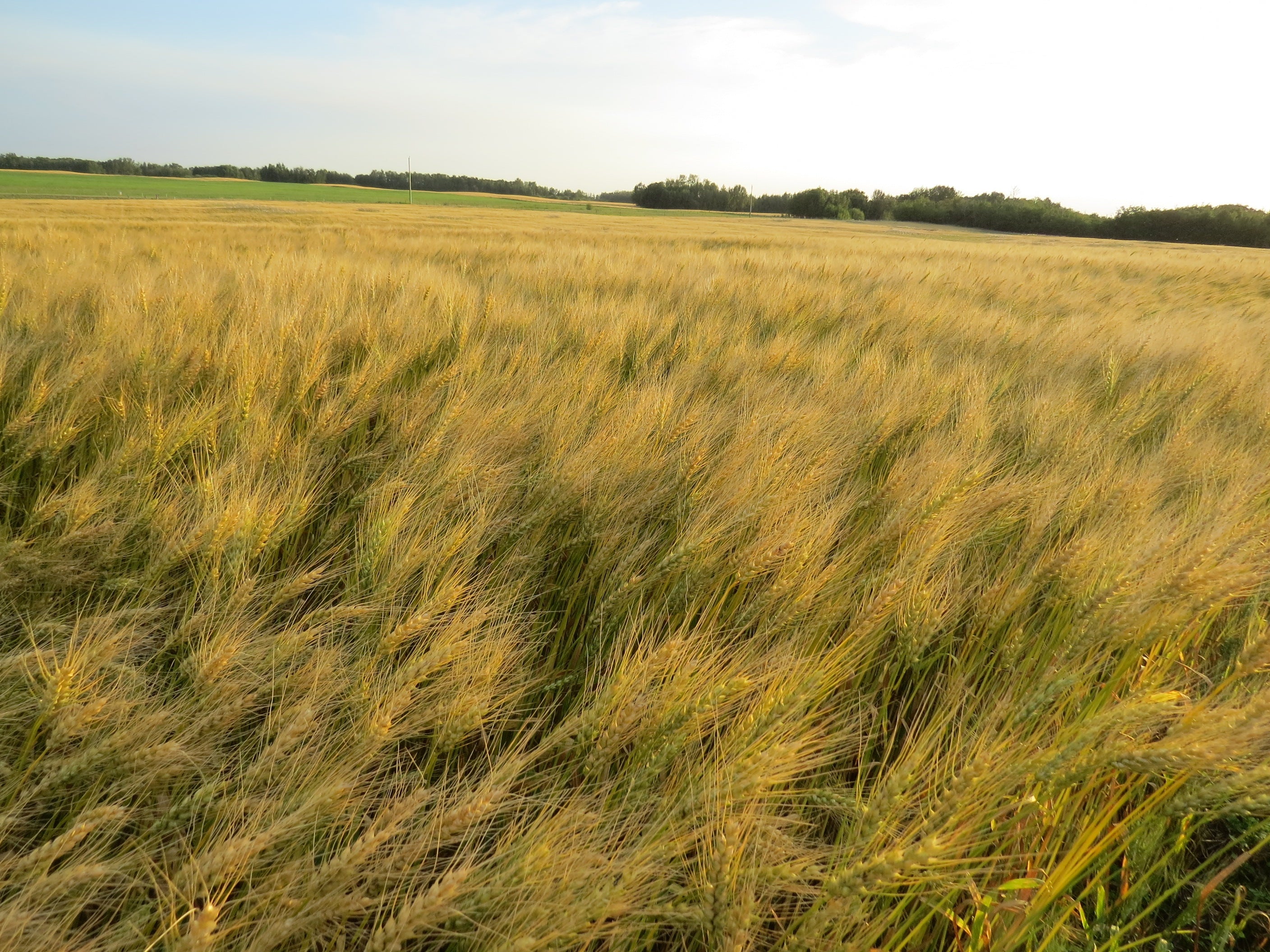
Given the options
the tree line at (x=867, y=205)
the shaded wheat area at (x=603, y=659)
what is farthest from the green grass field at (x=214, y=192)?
the shaded wheat area at (x=603, y=659)

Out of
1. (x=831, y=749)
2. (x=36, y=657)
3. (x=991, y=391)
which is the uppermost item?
(x=991, y=391)

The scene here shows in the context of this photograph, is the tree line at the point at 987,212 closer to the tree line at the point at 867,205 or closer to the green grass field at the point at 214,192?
the tree line at the point at 867,205

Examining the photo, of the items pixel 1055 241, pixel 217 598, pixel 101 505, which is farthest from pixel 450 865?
pixel 1055 241

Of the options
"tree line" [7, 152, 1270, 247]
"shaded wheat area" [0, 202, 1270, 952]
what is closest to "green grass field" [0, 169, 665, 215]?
"tree line" [7, 152, 1270, 247]

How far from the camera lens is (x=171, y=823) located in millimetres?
747

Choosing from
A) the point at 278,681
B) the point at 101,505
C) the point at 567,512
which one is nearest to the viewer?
the point at 278,681

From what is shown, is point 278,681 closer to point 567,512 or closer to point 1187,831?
point 567,512

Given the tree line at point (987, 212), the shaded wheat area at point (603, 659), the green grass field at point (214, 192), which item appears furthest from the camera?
the tree line at point (987, 212)

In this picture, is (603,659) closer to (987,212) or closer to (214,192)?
(214,192)

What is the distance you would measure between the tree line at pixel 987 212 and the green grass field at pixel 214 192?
2257 centimetres

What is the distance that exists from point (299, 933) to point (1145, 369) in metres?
3.91

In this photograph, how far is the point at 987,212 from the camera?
2215 inches

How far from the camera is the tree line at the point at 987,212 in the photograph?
48.0 metres

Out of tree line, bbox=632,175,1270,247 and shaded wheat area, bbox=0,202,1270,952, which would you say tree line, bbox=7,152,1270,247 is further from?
shaded wheat area, bbox=0,202,1270,952
